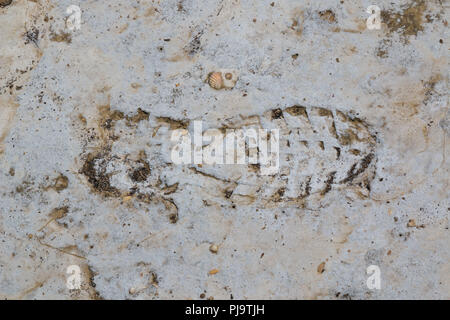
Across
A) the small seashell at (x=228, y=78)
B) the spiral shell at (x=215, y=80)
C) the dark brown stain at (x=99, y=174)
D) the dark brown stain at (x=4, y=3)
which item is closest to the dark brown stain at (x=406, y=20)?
the small seashell at (x=228, y=78)

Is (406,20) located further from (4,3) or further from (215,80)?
(4,3)

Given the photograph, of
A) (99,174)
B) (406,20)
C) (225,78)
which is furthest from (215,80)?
(406,20)

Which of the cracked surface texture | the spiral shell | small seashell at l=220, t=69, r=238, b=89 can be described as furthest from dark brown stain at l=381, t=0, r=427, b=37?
the spiral shell

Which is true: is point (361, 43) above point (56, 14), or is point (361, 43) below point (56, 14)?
below

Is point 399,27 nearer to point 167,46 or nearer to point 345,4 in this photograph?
point 345,4

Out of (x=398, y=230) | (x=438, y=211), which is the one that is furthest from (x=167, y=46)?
(x=438, y=211)

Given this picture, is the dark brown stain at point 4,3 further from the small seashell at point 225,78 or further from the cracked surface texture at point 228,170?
the small seashell at point 225,78
